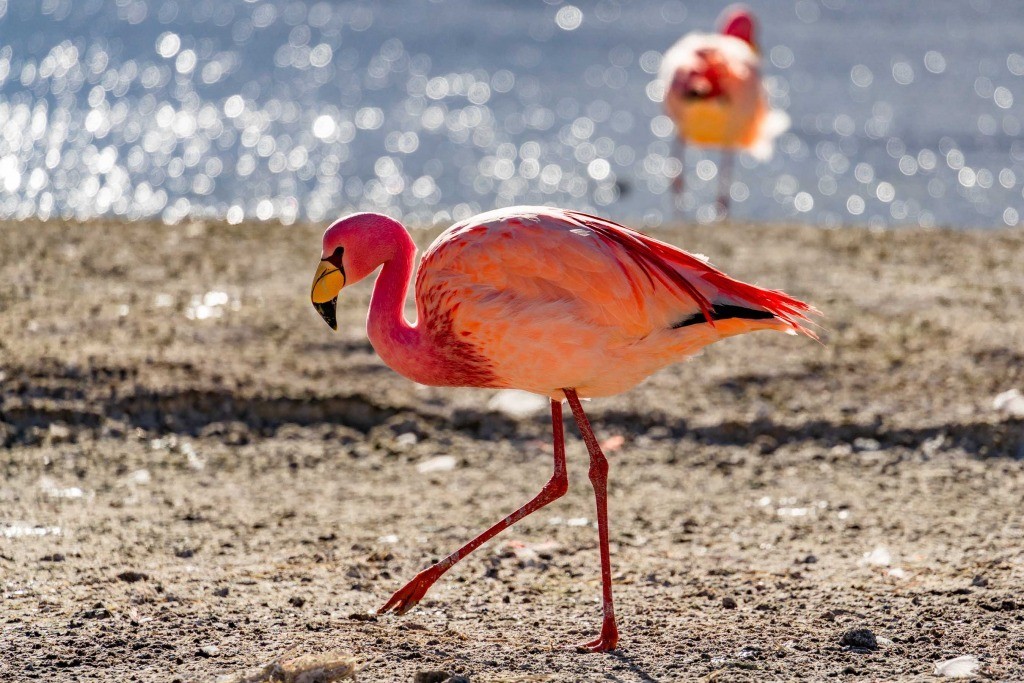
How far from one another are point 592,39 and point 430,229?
1074 cm

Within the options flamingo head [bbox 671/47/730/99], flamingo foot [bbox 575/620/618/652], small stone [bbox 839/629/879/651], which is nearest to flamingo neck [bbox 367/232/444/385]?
flamingo foot [bbox 575/620/618/652]

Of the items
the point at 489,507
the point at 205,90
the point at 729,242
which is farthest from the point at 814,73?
the point at 489,507

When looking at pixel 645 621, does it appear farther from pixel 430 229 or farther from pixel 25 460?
pixel 430 229

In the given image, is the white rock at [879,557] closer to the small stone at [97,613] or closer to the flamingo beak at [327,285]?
the flamingo beak at [327,285]

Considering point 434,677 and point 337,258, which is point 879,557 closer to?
point 434,677

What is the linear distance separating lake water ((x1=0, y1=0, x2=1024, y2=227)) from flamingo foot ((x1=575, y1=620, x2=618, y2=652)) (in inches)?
199

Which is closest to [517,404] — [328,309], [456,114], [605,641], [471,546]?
[471,546]

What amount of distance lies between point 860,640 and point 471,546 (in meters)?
1.25

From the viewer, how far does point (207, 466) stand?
17.3ft

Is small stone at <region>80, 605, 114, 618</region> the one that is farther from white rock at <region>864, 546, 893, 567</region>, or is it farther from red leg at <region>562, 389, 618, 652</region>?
white rock at <region>864, 546, 893, 567</region>

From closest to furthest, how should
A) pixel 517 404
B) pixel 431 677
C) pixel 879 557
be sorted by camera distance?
pixel 431 677, pixel 879 557, pixel 517 404

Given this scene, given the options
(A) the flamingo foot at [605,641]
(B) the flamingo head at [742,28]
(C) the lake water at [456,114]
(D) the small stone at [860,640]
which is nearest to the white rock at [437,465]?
(A) the flamingo foot at [605,641]

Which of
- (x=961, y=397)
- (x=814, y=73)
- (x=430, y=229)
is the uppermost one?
(x=814, y=73)

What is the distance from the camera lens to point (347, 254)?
3996 mm
